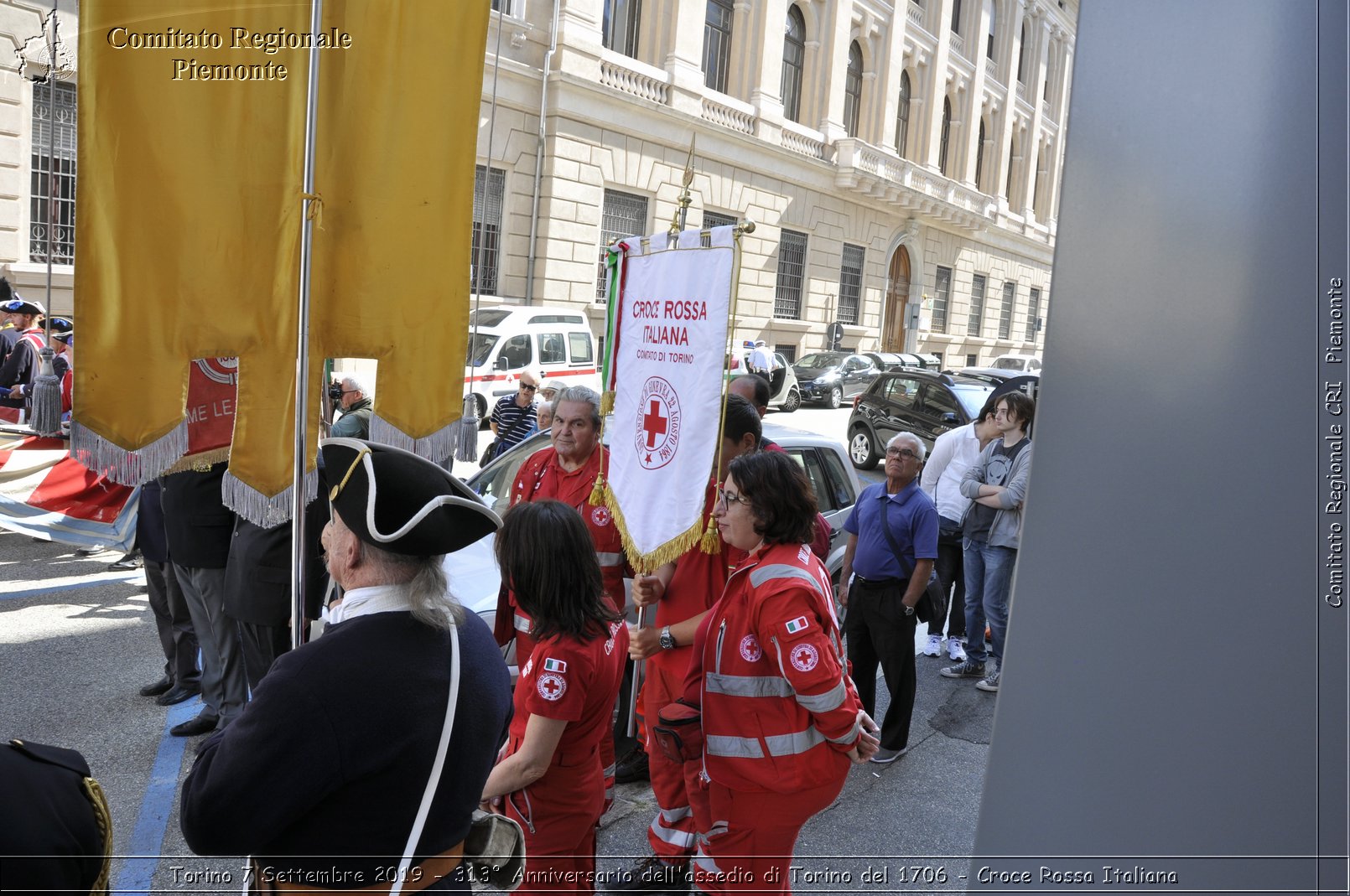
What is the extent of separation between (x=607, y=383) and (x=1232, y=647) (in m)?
3.32

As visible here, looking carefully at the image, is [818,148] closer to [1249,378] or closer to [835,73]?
[835,73]

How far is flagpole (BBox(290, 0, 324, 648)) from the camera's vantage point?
2225 millimetres

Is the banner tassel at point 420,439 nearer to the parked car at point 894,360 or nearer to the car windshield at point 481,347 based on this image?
the car windshield at point 481,347

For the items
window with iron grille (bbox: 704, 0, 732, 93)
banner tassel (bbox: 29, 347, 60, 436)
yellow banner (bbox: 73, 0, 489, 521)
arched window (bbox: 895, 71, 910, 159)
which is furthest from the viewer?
arched window (bbox: 895, 71, 910, 159)

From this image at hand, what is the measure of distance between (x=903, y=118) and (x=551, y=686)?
3563 cm

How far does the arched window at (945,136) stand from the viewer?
3756 centimetres

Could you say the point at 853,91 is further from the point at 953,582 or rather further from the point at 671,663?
the point at 671,663

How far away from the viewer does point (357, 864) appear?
180 cm

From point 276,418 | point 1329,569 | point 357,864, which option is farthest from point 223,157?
point 1329,569

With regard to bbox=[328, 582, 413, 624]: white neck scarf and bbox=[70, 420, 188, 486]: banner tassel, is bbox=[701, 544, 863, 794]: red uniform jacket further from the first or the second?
bbox=[70, 420, 188, 486]: banner tassel

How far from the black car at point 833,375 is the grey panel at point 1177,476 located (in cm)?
2195

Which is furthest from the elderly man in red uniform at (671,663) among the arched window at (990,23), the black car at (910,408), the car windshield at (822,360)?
the arched window at (990,23)

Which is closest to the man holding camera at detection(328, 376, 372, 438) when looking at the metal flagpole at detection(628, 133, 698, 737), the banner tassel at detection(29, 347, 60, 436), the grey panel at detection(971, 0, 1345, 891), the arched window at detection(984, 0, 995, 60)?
the banner tassel at detection(29, 347, 60, 436)

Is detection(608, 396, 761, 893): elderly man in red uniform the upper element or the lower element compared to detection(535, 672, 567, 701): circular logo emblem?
lower
